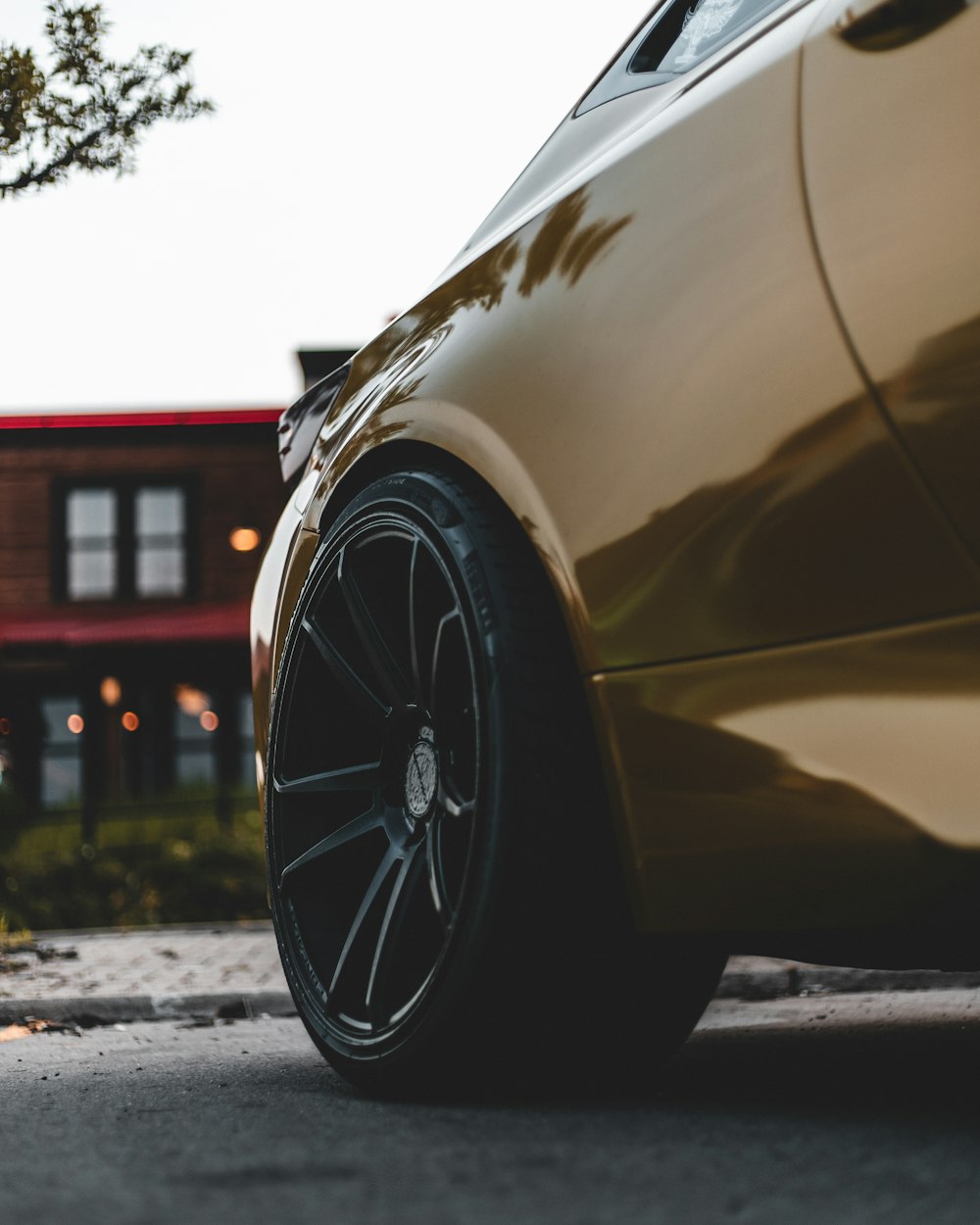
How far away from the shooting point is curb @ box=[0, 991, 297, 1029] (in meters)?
5.04

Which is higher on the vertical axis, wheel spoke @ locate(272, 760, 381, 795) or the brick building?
the brick building

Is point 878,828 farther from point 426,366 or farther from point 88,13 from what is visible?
point 88,13

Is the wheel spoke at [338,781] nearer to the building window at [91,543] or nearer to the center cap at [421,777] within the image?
the center cap at [421,777]

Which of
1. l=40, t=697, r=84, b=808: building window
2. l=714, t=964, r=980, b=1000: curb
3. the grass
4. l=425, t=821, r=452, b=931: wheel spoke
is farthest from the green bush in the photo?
l=40, t=697, r=84, b=808: building window

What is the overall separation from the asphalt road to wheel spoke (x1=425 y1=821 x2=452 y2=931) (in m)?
0.30

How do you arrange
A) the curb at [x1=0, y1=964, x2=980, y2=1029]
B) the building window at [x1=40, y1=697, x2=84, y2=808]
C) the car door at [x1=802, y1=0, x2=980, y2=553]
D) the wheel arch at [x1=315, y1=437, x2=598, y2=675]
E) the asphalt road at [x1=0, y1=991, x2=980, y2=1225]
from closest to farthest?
1. the asphalt road at [x1=0, y1=991, x2=980, y2=1225]
2. the car door at [x1=802, y1=0, x2=980, y2=553]
3. the wheel arch at [x1=315, y1=437, x2=598, y2=675]
4. the curb at [x1=0, y1=964, x2=980, y2=1029]
5. the building window at [x1=40, y1=697, x2=84, y2=808]

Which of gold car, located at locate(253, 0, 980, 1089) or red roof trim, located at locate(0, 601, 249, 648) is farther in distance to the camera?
red roof trim, located at locate(0, 601, 249, 648)

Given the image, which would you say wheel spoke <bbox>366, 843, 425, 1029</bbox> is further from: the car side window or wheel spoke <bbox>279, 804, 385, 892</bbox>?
the car side window

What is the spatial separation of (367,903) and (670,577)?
2.79 feet

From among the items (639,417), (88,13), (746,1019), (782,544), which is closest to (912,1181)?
(782,544)

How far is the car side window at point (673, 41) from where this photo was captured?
2.27 metres

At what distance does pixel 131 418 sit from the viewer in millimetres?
23062

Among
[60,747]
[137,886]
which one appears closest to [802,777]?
[137,886]

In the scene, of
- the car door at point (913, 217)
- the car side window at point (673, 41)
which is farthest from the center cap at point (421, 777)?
the car side window at point (673, 41)
